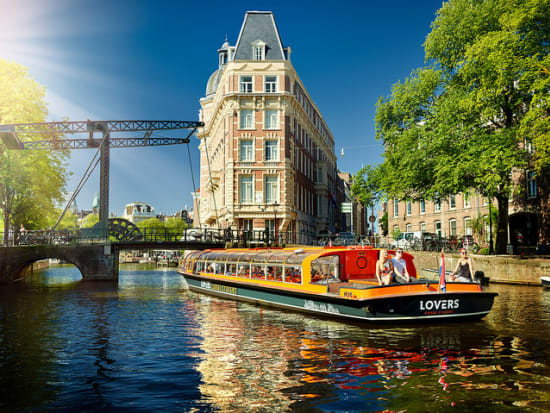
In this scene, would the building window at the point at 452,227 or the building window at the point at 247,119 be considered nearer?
the building window at the point at 452,227

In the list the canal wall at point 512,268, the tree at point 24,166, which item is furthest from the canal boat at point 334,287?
the tree at point 24,166

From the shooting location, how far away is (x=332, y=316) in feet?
56.5

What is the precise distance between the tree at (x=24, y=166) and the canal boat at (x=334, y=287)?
18649mm

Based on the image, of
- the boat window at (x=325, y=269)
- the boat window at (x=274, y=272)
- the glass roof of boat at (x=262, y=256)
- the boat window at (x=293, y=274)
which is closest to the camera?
the boat window at (x=325, y=269)

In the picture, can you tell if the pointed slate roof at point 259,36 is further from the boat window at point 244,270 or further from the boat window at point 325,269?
the boat window at point 325,269

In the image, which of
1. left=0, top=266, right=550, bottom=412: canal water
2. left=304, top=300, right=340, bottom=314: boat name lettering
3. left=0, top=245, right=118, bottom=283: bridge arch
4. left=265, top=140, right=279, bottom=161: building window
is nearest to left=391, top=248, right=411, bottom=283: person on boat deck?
left=0, top=266, right=550, bottom=412: canal water

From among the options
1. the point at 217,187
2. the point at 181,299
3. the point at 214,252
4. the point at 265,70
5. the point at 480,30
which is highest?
the point at 265,70

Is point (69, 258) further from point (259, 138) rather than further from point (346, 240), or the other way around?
point (346, 240)

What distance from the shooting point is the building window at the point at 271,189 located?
162 feet

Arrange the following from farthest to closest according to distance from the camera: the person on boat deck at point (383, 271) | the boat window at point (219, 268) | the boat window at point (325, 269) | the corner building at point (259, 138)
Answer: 1. the corner building at point (259, 138)
2. the boat window at point (219, 268)
3. the boat window at point (325, 269)
4. the person on boat deck at point (383, 271)

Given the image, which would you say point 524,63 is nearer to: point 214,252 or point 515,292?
point 515,292

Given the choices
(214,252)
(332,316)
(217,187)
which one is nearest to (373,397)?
(332,316)

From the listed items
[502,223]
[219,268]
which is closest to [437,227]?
[502,223]

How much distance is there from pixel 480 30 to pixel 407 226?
3160cm
